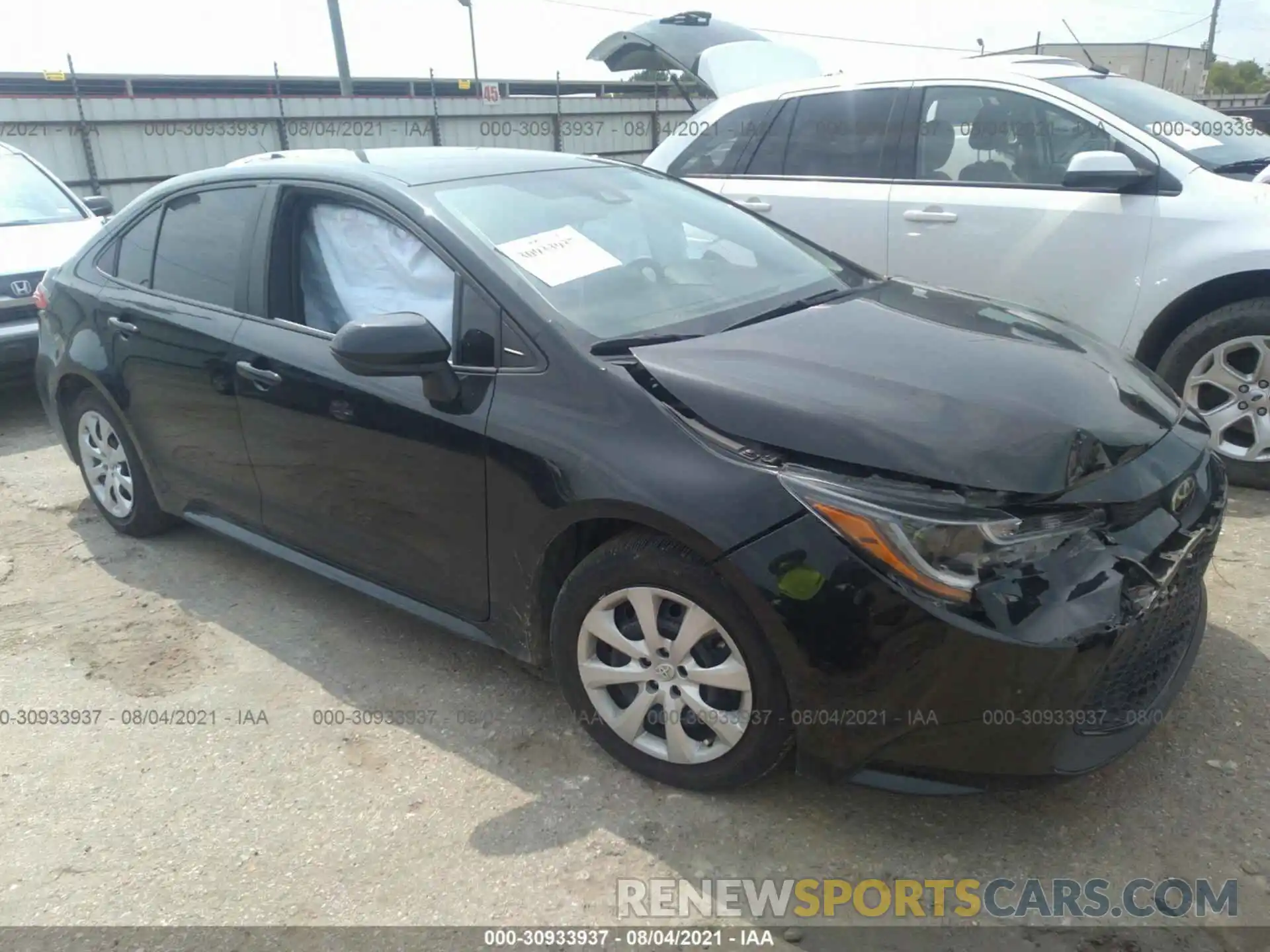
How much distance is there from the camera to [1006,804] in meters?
2.42

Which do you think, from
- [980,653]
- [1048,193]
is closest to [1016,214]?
[1048,193]

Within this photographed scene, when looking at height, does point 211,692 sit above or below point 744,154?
below

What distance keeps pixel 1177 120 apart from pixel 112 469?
16.3 ft

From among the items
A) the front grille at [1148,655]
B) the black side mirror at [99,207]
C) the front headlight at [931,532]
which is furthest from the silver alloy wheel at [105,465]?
the black side mirror at [99,207]

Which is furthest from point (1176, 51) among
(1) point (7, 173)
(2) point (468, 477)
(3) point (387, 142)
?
(2) point (468, 477)

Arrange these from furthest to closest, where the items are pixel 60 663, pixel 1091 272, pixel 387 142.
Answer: pixel 387 142 < pixel 1091 272 < pixel 60 663

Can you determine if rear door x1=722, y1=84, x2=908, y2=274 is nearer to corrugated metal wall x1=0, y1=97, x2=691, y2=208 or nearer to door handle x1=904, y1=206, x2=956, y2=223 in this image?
door handle x1=904, y1=206, x2=956, y2=223

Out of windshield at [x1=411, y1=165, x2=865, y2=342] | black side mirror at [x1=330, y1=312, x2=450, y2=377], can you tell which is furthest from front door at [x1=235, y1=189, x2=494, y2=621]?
windshield at [x1=411, y1=165, x2=865, y2=342]

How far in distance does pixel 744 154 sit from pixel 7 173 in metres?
5.45

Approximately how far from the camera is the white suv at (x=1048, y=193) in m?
4.02

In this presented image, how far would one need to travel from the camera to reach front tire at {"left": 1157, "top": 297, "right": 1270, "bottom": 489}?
3.93 meters

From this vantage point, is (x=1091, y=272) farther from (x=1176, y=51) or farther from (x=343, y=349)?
(x=1176, y=51)

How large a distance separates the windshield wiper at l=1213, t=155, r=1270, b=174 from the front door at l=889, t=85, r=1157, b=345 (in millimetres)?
315

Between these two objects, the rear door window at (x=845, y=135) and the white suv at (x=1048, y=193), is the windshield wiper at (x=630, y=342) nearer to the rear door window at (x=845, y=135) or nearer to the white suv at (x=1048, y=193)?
the white suv at (x=1048, y=193)
